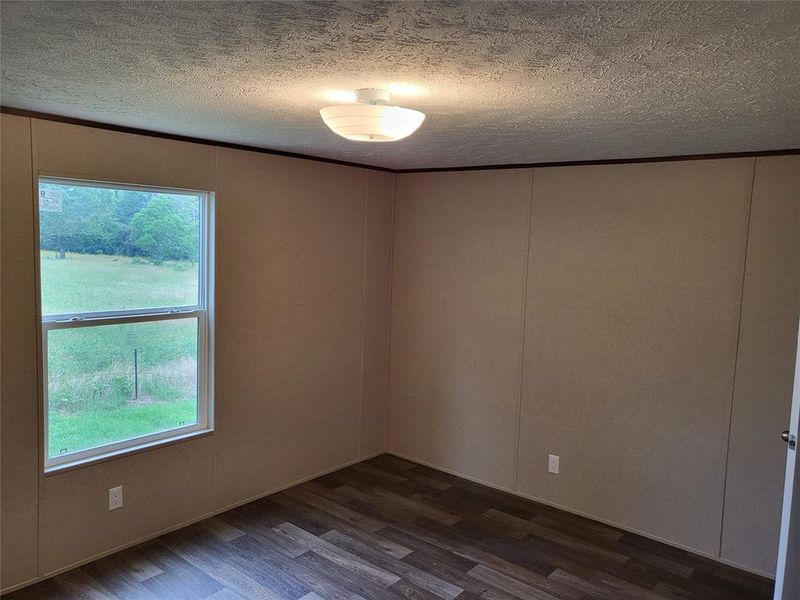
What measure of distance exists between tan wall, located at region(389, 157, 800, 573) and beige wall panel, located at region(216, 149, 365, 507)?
54 cm

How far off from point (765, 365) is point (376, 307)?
8.69 ft

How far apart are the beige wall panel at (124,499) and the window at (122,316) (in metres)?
0.10

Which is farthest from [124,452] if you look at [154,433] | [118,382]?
[118,382]

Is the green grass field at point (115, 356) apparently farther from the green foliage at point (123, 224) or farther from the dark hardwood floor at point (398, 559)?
the dark hardwood floor at point (398, 559)

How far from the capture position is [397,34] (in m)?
1.51

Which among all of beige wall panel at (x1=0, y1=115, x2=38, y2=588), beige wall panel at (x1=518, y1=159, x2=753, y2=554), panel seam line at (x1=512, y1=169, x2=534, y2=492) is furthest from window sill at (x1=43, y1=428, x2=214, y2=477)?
beige wall panel at (x1=518, y1=159, x2=753, y2=554)

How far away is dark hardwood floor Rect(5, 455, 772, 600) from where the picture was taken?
308 centimetres

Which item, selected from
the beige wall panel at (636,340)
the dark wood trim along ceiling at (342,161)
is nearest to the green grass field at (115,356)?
the dark wood trim along ceiling at (342,161)

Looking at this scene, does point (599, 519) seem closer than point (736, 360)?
No

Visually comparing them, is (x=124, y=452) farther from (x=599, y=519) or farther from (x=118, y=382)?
(x=599, y=519)

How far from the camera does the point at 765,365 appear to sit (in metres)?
3.27

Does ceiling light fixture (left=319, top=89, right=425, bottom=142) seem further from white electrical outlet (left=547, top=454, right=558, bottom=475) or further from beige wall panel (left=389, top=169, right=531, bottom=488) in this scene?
white electrical outlet (left=547, top=454, right=558, bottom=475)

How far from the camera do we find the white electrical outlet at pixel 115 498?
10.8ft

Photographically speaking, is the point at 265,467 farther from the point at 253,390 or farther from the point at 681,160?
the point at 681,160
